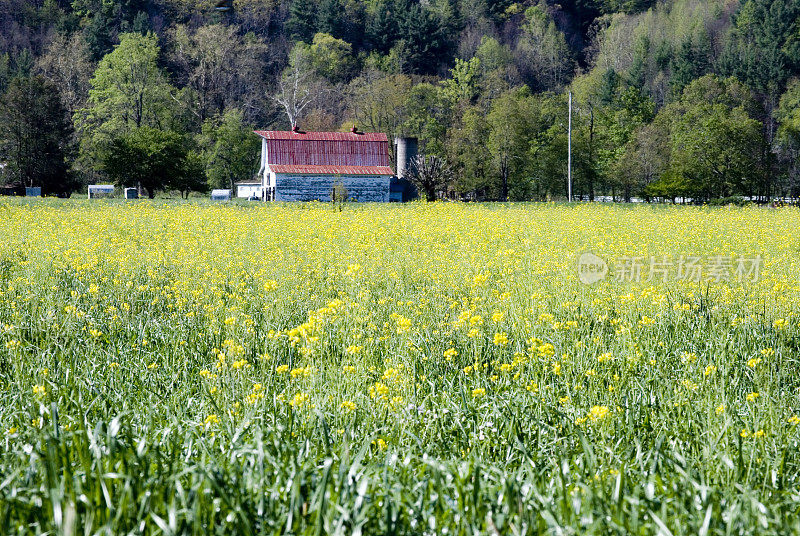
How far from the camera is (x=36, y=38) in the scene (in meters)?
91.2

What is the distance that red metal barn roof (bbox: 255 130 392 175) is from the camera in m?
51.0

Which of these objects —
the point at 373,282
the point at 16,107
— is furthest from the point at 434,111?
the point at 373,282

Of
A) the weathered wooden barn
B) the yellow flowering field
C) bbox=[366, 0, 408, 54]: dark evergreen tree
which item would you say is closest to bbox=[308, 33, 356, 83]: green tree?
bbox=[366, 0, 408, 54]: dark evergreen tree

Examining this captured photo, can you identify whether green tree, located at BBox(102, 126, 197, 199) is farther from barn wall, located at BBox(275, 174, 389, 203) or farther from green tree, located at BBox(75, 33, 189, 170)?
green tree, located at BBox(75, 33, 189, 170)

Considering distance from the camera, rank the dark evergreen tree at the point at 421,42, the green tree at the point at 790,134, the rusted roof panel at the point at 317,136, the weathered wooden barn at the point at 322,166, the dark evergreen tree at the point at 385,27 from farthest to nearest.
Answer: the dark evergreen tree at the point at 385,27 < the dark evergreen tree at the point at 421,42 < the green tree at the point at 790,134 < the rusted roof panel at the point at 317,136 < the weathered wooden barn at the point at 322,166

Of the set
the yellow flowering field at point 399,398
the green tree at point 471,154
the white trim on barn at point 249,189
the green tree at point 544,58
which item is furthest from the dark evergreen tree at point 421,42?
the yellow flowering field at point 399,398

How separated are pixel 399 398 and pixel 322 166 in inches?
1905

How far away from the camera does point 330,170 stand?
1999 inches

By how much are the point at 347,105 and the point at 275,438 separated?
255ft

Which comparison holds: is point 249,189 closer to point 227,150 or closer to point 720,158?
point 227,150

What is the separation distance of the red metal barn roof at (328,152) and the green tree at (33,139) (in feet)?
43.9

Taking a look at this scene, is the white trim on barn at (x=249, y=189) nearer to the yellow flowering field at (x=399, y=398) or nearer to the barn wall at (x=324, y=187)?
the barn wall at (x=324, y=187)

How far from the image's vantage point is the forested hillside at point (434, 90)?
168ft

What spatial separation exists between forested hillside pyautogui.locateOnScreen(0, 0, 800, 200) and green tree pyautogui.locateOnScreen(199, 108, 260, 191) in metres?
0.16
